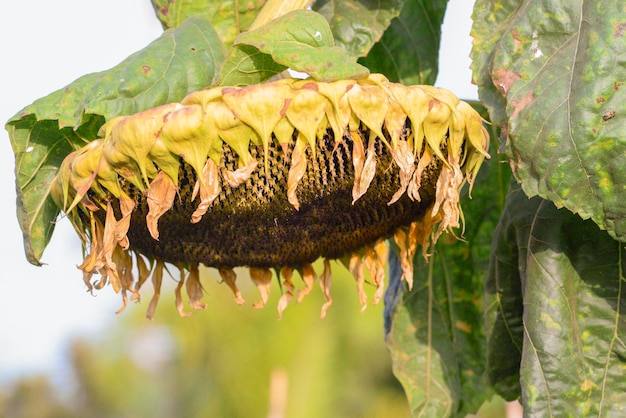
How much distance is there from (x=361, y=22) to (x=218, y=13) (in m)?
0.32

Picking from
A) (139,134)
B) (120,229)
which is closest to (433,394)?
(120,229)

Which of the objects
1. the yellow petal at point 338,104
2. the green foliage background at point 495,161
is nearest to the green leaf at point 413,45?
the green foliage background at point 495,161

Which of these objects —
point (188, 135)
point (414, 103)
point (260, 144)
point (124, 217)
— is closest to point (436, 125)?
point (414, 103)

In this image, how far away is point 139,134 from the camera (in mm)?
1379

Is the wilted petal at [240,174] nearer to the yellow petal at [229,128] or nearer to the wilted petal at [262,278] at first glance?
the yellow petal at [229,128]

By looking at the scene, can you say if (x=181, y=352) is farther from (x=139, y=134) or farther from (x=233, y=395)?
(x=139, y=134)

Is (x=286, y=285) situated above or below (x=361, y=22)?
below

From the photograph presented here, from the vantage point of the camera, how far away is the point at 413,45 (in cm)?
227

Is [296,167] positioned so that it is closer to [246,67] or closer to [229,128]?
[229,128]

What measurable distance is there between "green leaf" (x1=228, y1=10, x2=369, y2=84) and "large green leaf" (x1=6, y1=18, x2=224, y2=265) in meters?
0.10

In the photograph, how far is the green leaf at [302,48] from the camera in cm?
141

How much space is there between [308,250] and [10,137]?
23.7 inches

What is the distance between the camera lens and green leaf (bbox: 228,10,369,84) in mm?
1405

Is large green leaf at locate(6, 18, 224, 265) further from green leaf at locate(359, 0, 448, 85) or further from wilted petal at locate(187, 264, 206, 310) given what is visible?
green leaf at locate(359, 0, 448, 85)
